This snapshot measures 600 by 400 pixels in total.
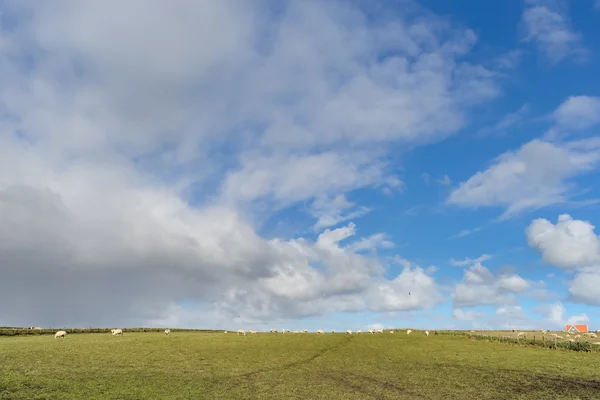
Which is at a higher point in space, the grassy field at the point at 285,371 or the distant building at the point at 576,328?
the grassy field at the point at 285,371

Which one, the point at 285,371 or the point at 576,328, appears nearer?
the point at 285,371

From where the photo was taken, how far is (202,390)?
26359 mm

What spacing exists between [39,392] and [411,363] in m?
30.4

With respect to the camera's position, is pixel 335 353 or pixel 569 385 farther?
pixel 335 353

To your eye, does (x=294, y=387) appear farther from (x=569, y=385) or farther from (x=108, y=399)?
(x=569, y=385)

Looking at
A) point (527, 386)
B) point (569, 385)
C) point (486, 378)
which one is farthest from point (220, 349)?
point (569, 385)

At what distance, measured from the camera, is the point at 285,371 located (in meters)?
32.8

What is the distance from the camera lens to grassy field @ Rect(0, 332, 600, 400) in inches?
1024

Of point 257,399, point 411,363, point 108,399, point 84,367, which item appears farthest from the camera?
point 411,363

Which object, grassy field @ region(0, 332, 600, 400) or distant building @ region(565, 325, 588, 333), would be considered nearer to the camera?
grassy field @ region(0, 332, 600, 400)

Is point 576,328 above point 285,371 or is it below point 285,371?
below

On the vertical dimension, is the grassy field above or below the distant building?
above

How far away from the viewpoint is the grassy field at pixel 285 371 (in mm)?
26000

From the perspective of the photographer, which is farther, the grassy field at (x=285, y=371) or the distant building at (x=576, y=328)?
the distant building at (x=576, y=328)
